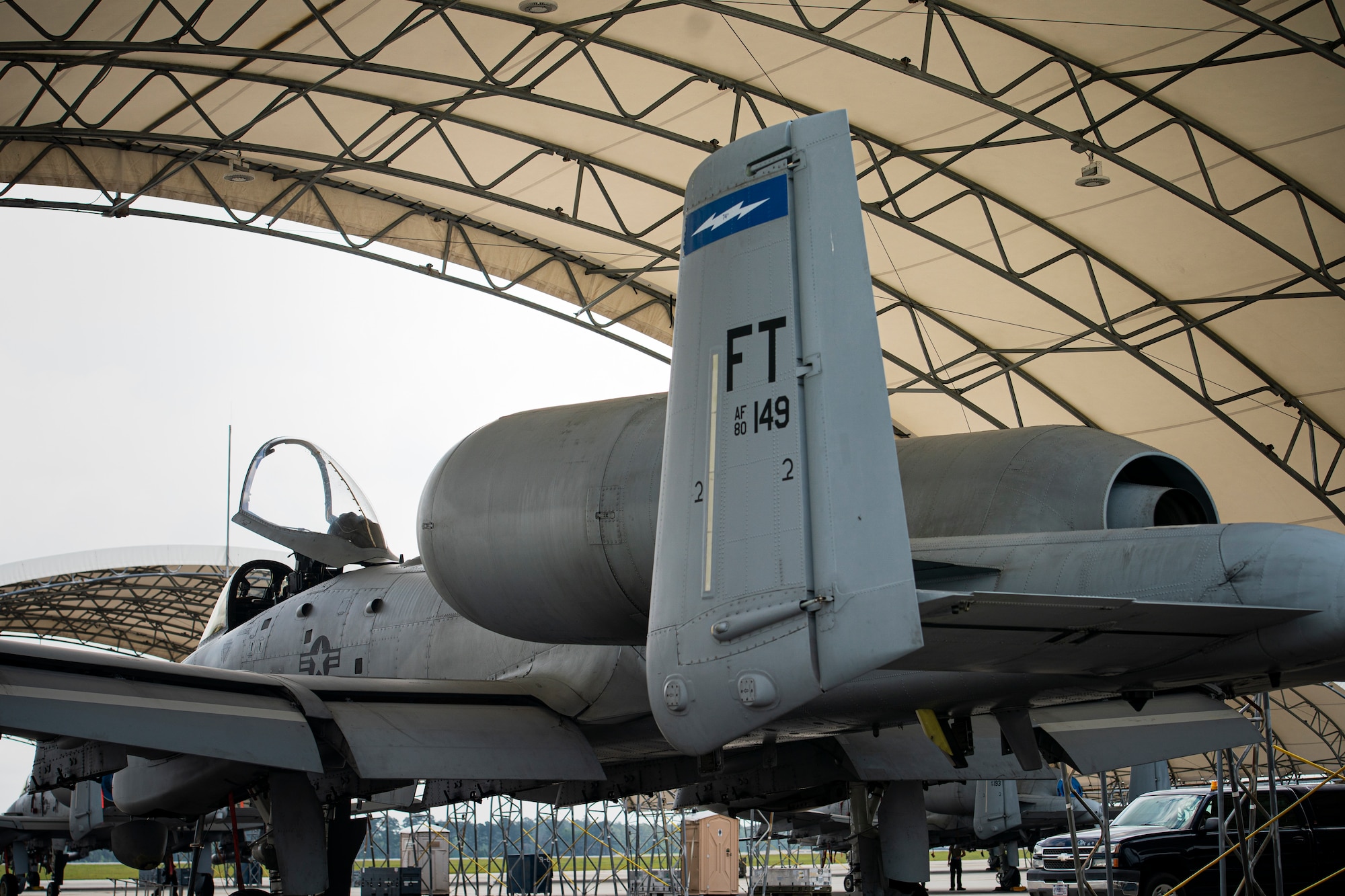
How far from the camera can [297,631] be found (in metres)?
11.0

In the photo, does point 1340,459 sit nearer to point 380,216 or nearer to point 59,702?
point 380,216

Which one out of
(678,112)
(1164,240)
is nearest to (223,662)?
(678,112)

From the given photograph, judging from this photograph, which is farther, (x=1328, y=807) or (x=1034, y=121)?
(x=1034, y=121)

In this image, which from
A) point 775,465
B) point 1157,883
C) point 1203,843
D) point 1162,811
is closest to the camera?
point 775,465

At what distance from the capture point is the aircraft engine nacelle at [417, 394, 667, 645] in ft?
20.1

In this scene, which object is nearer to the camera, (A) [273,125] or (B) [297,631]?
(B) [297,631]

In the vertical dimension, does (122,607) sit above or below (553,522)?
above

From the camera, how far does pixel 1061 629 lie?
439 cm

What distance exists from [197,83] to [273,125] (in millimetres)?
1196

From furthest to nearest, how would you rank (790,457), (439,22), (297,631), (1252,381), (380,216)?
(380,216)
(1252,381)
(439,22)
(297,631)
(790,457)

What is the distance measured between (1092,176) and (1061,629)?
10219mm

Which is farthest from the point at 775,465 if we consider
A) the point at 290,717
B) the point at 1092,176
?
the point at 1092,176

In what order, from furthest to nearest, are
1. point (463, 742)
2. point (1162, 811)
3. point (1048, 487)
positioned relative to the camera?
point (1162, 811) < point (463, 742) < point (1048, 487)

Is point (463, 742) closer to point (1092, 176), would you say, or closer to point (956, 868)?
point (1092, 176)
